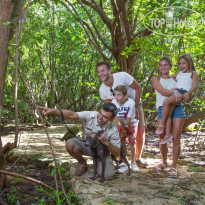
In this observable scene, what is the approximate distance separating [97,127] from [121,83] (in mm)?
858

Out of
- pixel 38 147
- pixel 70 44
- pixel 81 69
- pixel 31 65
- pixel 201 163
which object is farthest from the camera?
pixel 81 69

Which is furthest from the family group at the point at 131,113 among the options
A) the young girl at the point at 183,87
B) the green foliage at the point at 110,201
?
the green foliage at the point at 110,201

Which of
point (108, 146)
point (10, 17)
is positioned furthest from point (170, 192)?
point (10, 17)

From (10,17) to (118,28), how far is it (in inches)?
179

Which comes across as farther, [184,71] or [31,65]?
[31,65]

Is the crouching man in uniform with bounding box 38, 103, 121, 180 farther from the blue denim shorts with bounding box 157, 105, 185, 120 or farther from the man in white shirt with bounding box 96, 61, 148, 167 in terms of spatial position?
the blue denim shorts with bounding box 157, 105, 185, 120

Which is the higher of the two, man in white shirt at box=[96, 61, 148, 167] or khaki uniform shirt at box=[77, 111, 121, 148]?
man in white shirt at box=[96, 61, 148, 167]

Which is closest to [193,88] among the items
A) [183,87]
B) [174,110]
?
[183,87]

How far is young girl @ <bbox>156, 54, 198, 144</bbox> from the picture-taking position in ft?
12.4

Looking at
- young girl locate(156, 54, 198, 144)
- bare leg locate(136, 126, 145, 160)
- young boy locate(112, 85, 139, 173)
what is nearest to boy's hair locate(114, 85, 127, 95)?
young boy locate(112, 85, 139, 173)

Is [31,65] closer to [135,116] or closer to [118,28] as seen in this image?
[118,28]

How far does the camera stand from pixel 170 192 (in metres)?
3.12

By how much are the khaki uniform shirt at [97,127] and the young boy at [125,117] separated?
0.37 meters

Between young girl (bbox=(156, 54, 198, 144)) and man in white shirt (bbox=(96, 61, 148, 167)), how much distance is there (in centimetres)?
52
